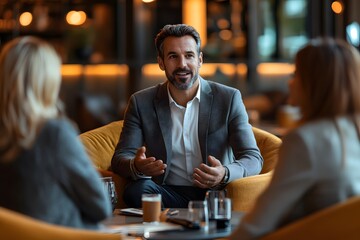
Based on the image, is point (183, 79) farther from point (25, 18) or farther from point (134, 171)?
point (25, 18)

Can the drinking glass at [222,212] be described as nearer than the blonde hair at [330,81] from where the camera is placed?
No

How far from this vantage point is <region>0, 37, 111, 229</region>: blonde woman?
234 cm

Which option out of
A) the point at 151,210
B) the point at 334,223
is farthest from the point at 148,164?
the point at 334,223

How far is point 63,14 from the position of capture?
9.21 m

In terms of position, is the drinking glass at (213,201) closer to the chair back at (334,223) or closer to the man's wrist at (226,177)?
the man's wrist at (226,177)

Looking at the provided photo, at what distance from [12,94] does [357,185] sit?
1.13 m

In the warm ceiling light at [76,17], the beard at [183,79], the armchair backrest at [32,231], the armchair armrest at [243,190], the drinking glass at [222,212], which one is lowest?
the armchair armrest at [243,190]

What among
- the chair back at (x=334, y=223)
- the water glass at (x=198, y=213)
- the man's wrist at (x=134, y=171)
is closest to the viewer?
the chair back at (x=334, y=223)

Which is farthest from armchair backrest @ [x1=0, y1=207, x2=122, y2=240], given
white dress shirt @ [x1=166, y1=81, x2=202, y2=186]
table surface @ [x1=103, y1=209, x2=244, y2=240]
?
white dress shirt @ [x1=166, y1=81, x2=202, y2=186]

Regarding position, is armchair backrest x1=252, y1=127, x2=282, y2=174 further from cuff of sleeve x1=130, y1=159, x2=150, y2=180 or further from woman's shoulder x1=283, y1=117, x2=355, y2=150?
woman's shoulder x1=283, y1=117, x2=355, y2=150

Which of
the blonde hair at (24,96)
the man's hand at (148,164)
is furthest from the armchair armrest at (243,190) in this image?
the blonde hair at (24,96)

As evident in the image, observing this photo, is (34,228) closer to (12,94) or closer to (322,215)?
(12,94)

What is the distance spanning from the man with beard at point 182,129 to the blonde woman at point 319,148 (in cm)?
133

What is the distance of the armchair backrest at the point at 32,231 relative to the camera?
2176 mm
